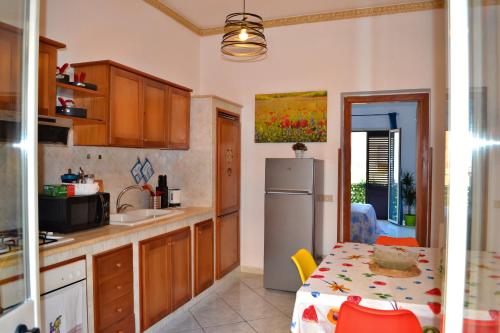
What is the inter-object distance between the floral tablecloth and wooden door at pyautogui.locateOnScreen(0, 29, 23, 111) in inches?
63.0

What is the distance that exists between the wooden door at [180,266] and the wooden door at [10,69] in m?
2.31

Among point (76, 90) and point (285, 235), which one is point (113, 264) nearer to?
→ point (76, 90)

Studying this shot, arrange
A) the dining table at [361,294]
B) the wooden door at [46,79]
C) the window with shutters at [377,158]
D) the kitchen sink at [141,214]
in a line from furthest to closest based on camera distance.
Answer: the window with shutters at [377,158] < the kitchen sink at [141,214] < the wooden door at [46,79] < the dining table at [361,294]

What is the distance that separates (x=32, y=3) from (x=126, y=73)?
203cm

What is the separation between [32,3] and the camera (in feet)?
4.14

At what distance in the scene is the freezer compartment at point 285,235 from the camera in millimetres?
4160

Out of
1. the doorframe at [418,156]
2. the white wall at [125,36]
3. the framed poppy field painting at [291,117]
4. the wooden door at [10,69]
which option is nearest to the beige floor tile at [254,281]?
the doorframe at [418,156]

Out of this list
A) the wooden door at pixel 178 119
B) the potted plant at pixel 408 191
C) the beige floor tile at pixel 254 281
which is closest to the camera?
the wooden door at pixel 178 119

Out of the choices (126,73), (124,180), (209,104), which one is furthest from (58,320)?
(209,104)

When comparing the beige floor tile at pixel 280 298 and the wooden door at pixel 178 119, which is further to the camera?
the wooden door at pixel 178 119

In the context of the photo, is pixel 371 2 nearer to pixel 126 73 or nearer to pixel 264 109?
pixel 264 109

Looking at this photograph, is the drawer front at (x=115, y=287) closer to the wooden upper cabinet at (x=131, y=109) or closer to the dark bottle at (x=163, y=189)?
the wooden upper cabinet at (x=131, y=109)

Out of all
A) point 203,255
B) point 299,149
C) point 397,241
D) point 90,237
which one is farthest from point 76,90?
point 397,241

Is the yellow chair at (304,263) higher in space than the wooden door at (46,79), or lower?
lower
